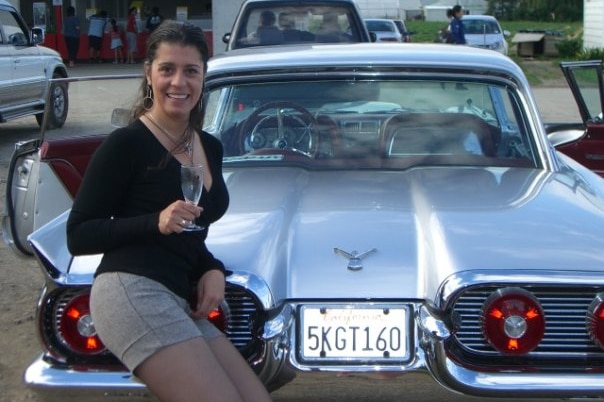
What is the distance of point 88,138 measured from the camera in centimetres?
473

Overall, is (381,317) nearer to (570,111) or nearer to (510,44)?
(570,111)

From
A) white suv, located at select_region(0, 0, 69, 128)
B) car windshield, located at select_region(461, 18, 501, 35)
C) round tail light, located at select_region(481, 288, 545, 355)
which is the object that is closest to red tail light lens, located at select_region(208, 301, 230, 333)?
round tail light, located at select_region(481, 288, 545, 355)

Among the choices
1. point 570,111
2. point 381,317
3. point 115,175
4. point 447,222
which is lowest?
point 570,111

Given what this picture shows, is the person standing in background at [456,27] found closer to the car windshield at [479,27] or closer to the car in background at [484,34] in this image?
the car in background at [484,34]

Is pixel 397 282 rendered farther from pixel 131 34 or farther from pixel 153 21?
pixel 131 34

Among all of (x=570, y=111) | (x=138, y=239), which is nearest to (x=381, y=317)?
(x=138, y=239)

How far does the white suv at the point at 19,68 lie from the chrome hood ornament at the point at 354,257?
10.5m

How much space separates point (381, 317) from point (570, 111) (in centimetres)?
1498

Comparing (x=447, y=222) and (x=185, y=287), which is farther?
(x=447, y=222)

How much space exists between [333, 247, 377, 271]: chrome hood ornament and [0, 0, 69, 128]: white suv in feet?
34.5

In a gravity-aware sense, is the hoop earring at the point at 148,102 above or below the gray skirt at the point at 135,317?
above

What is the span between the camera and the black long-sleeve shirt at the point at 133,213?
2734 mm

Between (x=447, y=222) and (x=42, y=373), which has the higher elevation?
(x=447, y=222)

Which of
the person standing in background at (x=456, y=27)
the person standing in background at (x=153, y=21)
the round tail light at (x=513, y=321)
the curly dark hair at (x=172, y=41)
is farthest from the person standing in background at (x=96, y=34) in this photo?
the round tail light at (x=513, y=321)
